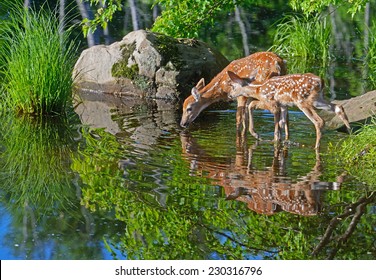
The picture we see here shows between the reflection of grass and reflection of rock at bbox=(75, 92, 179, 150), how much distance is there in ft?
2.44

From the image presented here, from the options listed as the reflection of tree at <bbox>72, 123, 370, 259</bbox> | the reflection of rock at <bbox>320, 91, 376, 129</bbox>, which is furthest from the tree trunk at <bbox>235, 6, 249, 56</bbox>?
the reflection of tree at <bbox>72, 123, 370, 259</bbox>

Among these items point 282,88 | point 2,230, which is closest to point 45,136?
point 282,88

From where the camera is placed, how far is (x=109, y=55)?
1628 cm

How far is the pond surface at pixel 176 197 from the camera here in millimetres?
8086

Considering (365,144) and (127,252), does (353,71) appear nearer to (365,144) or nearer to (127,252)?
(365,144)

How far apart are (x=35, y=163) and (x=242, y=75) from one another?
3.44 meters

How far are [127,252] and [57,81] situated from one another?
5.83m

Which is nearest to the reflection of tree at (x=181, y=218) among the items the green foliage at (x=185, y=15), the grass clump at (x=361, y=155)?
the grass clump at (x=361, y=155)

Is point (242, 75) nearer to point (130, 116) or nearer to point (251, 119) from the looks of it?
point (251, 119)

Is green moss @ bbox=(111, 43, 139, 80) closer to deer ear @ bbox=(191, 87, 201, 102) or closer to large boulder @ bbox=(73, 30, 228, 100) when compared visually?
large boulder @ bbox=(73, 30, 228, 100)

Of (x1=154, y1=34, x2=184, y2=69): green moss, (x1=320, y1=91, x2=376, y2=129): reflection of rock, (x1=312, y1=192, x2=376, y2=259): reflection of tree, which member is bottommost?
(x1=312, y1=192, x2=376, y2=259): reflection of tree

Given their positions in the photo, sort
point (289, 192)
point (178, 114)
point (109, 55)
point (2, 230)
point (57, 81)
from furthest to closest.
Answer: point (109, 55), point (178, 114), point (57, 81), point (289, 192), point (2, 230)

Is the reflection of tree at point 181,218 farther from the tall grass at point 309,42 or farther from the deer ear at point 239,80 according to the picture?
the tall grass at point 309,42

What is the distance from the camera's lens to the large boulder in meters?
15.7
